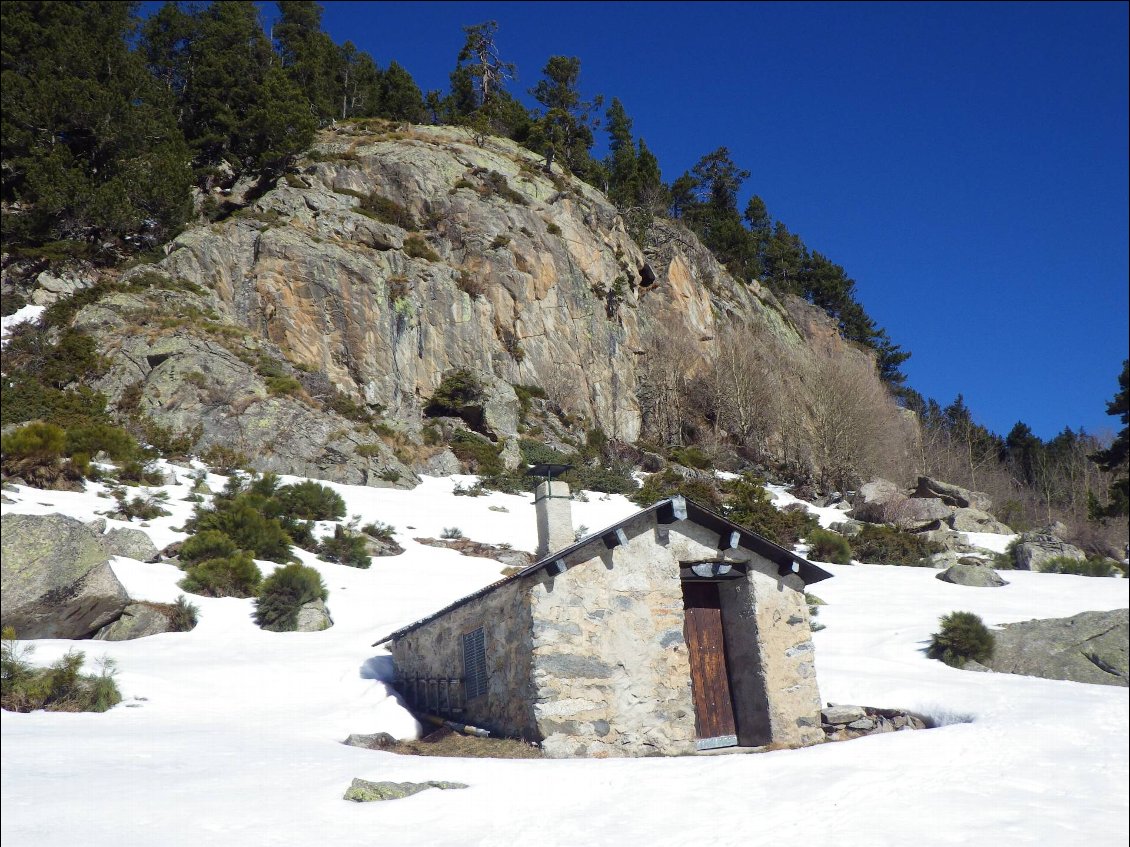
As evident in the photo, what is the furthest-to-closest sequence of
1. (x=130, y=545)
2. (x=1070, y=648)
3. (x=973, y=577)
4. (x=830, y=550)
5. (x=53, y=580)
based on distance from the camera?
(x=830, y=550), (x=973, y=577), (x=130, y=545), (x=1070, y=648), (x=53, y=580)

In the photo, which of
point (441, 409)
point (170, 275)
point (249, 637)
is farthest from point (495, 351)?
point (249, 637)

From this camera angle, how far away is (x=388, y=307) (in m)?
36.0

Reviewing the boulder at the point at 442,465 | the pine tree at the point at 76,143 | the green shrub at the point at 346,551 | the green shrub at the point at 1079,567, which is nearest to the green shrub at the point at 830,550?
the green shrub at the point at 1079,567

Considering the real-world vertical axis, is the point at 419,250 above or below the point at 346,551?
above

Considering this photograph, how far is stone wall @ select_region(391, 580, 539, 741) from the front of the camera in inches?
457

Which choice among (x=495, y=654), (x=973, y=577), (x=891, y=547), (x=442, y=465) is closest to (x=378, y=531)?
(x=442, y=465)

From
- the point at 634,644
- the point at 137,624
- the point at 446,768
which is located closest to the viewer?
the point at 446,768

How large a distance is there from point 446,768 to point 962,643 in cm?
1229

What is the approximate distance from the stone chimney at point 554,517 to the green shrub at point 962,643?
28.6 feet

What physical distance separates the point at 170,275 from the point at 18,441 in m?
15.1

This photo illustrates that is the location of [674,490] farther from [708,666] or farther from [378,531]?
[708,666]

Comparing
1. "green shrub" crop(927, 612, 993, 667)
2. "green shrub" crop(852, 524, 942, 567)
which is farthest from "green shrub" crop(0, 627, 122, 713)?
"green shrub" crop(852, 524, 942, 567)

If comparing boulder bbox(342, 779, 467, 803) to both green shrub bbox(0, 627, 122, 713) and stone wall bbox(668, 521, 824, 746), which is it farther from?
stone wall bbox(668, 521, 824, 746)

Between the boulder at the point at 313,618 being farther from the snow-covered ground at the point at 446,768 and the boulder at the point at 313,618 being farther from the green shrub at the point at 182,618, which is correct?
the green shrub at the point at 182,618
